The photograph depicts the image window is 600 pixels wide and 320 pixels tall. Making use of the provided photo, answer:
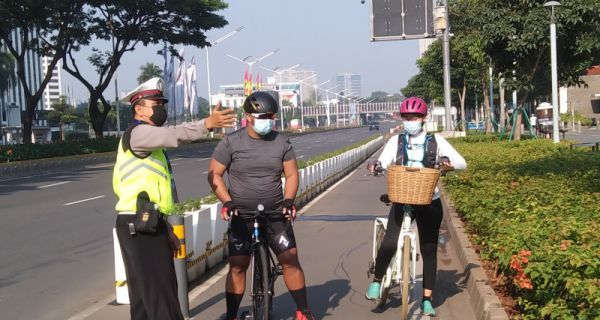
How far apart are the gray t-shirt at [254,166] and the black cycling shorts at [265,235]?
13 centimetres

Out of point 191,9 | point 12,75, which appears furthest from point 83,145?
point 12,75

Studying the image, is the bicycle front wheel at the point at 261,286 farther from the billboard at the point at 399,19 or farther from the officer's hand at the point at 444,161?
the billboard at the point at 399,19

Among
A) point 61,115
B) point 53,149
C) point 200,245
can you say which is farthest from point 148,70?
point 200,245

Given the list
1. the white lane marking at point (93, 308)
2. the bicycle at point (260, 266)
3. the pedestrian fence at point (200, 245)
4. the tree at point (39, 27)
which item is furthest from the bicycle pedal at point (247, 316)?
the tree at point (39, 27)

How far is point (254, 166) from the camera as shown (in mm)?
5062

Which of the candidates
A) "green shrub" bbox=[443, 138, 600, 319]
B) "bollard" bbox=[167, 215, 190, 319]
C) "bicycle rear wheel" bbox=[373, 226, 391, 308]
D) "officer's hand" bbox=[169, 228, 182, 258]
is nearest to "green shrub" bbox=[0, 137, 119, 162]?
"green shrub" bbox=[443, 138, 600, 319]

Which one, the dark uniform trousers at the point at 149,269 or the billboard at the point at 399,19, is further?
the billboard at the point at 399,19

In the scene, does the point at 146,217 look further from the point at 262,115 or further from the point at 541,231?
the point at 541,231

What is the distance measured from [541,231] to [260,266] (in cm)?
249

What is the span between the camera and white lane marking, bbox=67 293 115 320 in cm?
625

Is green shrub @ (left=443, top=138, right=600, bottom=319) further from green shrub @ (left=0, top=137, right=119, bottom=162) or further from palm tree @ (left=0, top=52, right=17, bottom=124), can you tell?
palm tree @ (left=0, top=52, right=17, bottom=124)

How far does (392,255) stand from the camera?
591cm

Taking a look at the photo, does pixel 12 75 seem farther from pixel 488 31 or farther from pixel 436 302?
pixel 436 302

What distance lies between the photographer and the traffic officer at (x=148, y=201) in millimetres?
4215
